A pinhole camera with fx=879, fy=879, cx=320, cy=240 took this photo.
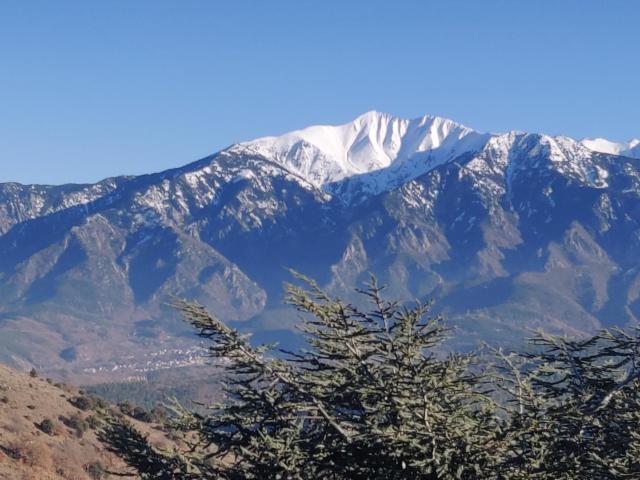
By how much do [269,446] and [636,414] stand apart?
6.17 meters

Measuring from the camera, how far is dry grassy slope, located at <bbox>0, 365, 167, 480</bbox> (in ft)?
137

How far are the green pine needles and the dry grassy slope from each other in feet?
75.9

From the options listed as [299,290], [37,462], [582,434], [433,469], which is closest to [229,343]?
[299,290]

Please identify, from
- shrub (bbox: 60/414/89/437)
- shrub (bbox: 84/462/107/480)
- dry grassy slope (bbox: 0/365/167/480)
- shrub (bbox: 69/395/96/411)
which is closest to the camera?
dry grassy slope (bbox: 0/365/167/480)

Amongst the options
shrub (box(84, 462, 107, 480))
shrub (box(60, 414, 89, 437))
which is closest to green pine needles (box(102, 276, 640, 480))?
shrub (box(84, 462, 107, 480))

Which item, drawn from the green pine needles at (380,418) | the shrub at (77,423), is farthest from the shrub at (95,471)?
the green pine needles at (380,418)

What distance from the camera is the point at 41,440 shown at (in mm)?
48250

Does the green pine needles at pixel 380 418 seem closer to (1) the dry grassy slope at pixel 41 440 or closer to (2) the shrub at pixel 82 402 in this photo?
(1) the dry grassy slope at pixel 41 440

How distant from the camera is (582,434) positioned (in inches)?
579

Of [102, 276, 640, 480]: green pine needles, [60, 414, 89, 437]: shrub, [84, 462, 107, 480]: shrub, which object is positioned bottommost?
[84, 462, 107, 480]: shrub

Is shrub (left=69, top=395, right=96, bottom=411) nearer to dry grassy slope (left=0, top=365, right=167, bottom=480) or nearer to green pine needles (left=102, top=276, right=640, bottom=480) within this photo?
dry grassy slope (left=0, top=365, right=167, bottom=480)

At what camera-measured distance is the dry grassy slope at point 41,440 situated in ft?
137

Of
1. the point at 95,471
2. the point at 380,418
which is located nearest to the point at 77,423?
the point at 95,471

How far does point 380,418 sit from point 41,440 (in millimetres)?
38029
